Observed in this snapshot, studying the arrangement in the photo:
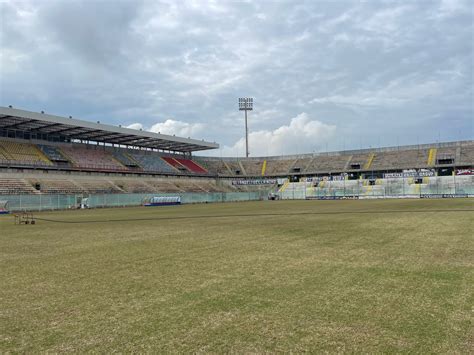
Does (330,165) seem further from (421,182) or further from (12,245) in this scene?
(12,245)

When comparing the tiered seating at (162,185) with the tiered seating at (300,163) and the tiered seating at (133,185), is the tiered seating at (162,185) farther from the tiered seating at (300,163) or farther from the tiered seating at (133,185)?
the tiered seating at (300,163)

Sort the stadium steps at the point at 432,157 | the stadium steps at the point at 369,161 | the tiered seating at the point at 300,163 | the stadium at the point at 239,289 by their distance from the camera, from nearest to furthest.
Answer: the stadium at the point at 239,289 < the stadium steps at the point at 432,157 < the stadium steps at the point at 369,161 < the tiered seating at the point at 300,163

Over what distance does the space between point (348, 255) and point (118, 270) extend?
20.0ft

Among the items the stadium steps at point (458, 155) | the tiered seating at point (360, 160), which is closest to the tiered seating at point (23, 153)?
the tiered seating at point (360, 160)

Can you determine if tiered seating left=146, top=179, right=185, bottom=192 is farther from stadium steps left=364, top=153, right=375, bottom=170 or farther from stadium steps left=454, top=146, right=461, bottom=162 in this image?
stadium steps left=454, top=146, right=461, bottom=162

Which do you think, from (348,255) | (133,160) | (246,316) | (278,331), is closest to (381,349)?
(278,331)

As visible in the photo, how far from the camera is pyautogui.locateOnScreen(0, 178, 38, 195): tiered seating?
5035 centimetres

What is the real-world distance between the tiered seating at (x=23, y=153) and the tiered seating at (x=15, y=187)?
489 cm

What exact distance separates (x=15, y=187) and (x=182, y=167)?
141ft

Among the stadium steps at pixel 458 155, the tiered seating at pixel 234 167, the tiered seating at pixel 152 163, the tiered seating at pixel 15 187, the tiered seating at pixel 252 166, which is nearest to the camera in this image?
the tiered seating at pixel 15 187

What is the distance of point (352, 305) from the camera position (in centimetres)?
578

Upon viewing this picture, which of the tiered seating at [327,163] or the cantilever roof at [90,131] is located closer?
the cantilever roof at [90,131]

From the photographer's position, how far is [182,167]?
90.7 m

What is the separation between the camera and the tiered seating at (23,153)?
5804 centimetres
